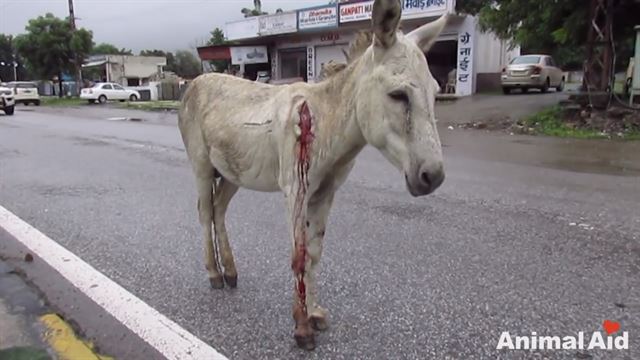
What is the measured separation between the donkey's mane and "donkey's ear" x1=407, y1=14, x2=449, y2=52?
0.22 m

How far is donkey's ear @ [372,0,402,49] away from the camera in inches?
83.8

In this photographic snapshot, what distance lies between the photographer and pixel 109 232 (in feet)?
16.5

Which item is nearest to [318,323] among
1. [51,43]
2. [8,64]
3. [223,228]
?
[223,228]

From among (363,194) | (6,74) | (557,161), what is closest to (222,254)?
(363,194)

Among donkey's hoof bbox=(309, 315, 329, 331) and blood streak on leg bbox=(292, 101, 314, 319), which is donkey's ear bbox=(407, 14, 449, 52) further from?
donkey's hoof bbox=(309, 315, 329, 331)

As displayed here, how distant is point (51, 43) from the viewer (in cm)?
3906

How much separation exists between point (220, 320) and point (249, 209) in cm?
272

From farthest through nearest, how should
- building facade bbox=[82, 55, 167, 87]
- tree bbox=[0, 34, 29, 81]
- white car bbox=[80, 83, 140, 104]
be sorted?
tree bbox=[0, 34, 29, 81] < building facade bbox=[82, 55, 167, 87] < white car bbox=[80, 83, 140, 104]

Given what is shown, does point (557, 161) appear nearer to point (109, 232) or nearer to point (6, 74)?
point (109, 232)

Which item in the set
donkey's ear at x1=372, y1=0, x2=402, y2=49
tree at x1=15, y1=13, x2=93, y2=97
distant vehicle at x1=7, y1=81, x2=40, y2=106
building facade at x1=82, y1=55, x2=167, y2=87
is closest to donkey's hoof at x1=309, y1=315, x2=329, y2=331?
donkey's ear at x1=372, y1=0, x2=402, y2=49

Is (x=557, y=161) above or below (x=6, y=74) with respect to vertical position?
below

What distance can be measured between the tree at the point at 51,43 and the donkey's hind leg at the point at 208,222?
39701mm

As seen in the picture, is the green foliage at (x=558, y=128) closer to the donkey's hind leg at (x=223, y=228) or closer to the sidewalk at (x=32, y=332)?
the donkey's hind leg at (x=223, y=228)

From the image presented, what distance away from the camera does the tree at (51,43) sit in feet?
128
